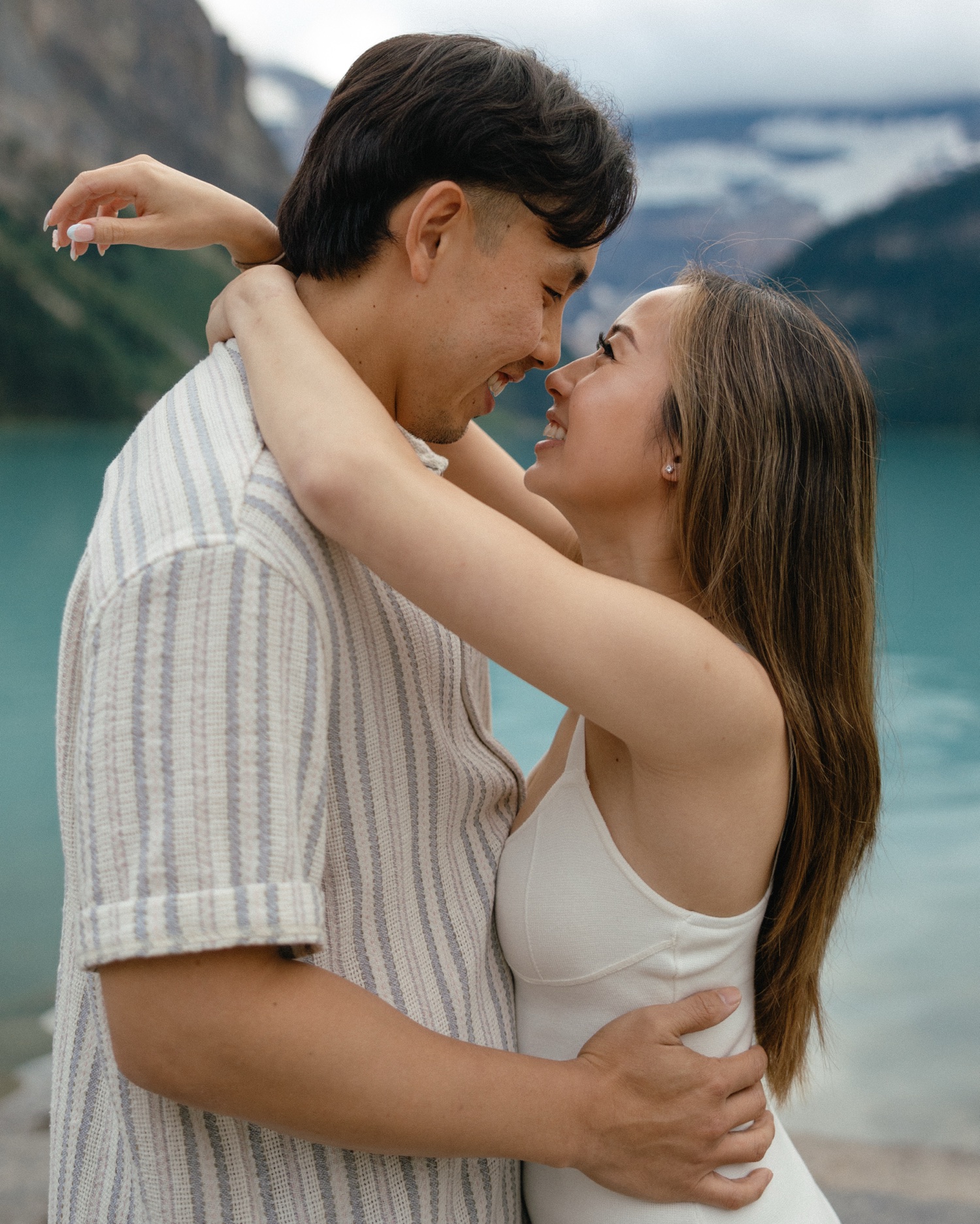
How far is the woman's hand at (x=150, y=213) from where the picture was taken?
52.4 inches

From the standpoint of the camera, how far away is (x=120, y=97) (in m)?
41.8

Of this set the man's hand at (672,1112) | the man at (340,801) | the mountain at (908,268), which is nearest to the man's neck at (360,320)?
the man at (340,801)

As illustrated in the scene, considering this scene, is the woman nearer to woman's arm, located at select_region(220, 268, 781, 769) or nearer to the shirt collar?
woman's arm, located at select_region(220, 268, 781, 769)

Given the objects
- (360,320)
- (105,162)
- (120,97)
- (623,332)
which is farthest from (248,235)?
(120,97)

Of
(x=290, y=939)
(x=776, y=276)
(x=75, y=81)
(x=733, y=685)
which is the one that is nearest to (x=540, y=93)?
(x=776, y=276)

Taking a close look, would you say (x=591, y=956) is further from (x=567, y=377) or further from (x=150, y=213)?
(x=150, y=213)

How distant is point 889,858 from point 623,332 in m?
4.89

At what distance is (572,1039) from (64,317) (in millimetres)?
37698

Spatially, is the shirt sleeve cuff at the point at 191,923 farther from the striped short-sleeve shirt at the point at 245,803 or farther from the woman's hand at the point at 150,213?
the woman's hand at the point at 150,213

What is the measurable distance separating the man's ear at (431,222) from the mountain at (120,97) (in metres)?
38.9

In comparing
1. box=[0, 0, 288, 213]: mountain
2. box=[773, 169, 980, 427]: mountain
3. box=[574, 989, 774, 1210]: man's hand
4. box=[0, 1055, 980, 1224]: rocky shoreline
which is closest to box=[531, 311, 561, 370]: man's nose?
box=[574, 989, 774, 1210]: man's hand

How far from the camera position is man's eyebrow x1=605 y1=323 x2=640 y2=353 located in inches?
55.0

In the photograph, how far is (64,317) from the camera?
115 ft

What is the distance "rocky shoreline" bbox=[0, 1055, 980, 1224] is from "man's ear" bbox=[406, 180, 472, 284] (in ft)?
6.52
